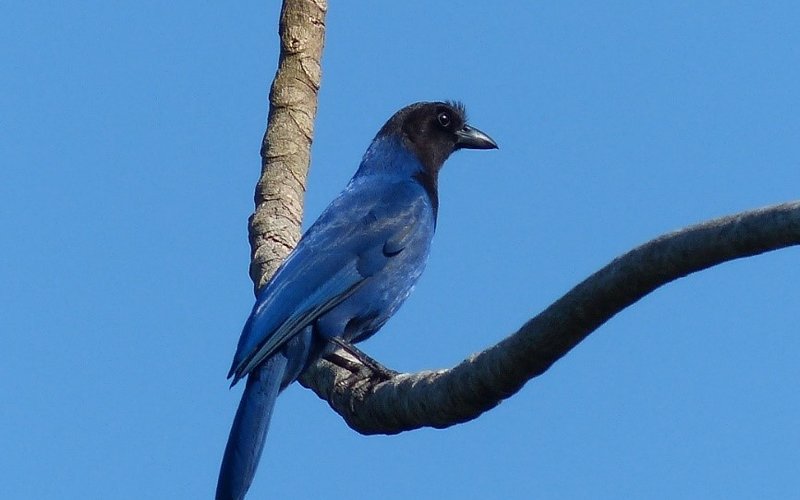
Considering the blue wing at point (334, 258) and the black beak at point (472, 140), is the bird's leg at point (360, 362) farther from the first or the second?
the black beak at point (472, 140)

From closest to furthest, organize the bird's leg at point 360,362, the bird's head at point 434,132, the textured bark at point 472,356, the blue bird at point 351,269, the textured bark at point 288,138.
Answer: the textured bark at point 472,356
the bird's leg at point 360,362
the blue bird at point 351,269
the textured bark at point 288,138
the bird's head at point 434,132

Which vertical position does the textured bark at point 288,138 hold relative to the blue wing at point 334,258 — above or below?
above

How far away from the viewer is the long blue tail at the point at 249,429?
6191mm

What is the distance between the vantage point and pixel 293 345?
7004mm

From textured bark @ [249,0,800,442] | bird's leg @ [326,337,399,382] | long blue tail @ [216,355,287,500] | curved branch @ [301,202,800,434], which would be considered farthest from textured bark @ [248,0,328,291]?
curved branch @ [301,202,800,434]

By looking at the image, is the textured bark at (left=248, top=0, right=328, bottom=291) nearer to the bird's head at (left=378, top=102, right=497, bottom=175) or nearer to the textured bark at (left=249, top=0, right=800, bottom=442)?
the textured bark at (left=249, top=0, right=800, bottom=442)

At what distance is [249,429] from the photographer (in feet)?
21.0

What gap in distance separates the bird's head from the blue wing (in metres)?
0.52

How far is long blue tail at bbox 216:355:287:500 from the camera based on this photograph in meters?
6.19

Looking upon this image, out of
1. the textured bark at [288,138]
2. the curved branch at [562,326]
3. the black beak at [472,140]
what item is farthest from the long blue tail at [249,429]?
the black beak at [472,140]

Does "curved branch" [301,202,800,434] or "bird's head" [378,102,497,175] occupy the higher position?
"bird's head" [378,102,497,175]

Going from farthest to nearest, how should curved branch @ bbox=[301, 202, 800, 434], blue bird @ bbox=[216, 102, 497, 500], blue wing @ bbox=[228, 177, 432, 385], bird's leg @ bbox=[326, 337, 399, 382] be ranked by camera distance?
blue wing @ bbox=[228, 177, 432, 385], blue bird @ bbox=[216, 102, 497, 500], bird's leg @ bbox=[326, 337, 399, 382], curved branch @ bbox=[301, 202, 800, 434]

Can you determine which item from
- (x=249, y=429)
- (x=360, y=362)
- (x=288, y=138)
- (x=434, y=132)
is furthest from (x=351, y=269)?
(x=434, y=132)

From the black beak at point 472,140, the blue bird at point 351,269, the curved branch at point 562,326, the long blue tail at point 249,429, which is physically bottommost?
the curved branch at point 562,326
